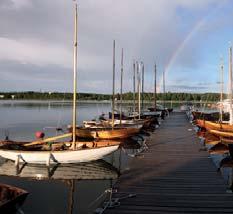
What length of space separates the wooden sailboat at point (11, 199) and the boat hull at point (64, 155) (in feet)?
26.6

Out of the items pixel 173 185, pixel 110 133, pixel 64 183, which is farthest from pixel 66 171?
pixel 110 133

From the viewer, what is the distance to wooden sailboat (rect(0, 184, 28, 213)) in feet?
33.4

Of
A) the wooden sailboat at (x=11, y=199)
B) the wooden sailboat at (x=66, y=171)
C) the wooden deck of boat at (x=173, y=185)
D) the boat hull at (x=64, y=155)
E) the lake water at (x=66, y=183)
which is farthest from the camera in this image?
the boat hull at (x=64, y=155)

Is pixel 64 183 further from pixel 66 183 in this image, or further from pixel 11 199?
pixel 11 199

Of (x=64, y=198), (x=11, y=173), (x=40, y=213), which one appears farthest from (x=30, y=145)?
(x=40, y=213)

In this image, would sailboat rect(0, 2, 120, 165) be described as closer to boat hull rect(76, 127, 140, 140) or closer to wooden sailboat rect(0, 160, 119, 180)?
wooden sailboat rect(0, 160, 119, 180)

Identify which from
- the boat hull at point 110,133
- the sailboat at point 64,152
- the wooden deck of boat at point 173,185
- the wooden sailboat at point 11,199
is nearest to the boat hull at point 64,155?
the sailboat at point 64,152

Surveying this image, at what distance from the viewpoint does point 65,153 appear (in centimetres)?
1981

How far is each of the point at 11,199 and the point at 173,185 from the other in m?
5.82

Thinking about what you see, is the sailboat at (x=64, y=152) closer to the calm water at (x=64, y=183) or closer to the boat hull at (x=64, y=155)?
the boat hull at (x=64, y=155)

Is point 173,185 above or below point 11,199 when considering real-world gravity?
below

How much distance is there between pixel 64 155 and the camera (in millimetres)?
19953

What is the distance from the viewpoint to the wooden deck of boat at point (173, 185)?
1101 centimetres

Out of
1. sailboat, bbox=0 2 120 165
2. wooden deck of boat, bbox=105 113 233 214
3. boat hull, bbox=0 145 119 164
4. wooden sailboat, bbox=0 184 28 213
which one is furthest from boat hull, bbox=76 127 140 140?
wooden sailboat, bbox=0 184 28 213
